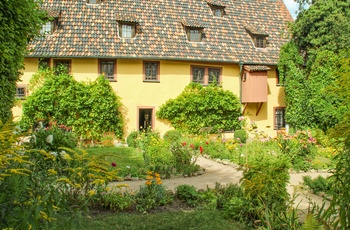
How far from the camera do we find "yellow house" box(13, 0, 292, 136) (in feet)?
57.7

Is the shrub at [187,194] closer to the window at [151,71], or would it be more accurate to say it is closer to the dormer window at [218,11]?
the window at [151,71]

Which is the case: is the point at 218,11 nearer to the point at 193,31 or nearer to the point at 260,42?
the point at 193,31

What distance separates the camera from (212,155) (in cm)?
1365

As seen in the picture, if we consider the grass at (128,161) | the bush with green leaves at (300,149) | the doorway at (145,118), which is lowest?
the grass at (128,161)

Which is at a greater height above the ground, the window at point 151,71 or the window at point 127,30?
the window at point 127,30

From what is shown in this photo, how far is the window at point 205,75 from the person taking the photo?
1939cm

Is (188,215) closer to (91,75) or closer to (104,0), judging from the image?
(91,75)

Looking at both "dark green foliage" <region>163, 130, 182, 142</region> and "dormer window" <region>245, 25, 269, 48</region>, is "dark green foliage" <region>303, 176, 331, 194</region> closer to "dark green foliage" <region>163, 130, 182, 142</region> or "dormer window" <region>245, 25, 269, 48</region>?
"dark green foliage" <region>163, 130, 182, 142</region>

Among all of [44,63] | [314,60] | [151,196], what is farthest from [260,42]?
[151,196]

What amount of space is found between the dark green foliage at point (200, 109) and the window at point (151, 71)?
1537mm

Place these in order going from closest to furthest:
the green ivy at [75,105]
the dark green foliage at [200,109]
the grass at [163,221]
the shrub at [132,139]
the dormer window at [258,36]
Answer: the grass at [163,221] → the green ivy at [75,105] → the shrub at [132,139] → the dark green foliage at [200,109] → the dormer window at [258,36]

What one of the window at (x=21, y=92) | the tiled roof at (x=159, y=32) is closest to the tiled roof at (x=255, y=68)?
the tiled roof at (x=159, y=32)

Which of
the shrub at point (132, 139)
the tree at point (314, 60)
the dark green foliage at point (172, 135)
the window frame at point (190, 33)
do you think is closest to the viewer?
the shrub at point (132, 139)

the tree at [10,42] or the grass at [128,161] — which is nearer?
the tree at [10,42]
